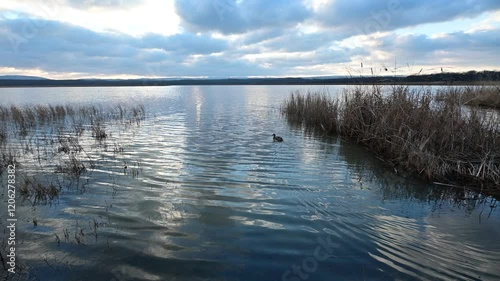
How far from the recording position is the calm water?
3.65 m

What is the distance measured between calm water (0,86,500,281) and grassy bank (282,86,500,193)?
0.77 meters

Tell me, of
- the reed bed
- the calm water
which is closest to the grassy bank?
the calm water

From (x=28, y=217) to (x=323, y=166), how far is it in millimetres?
6851

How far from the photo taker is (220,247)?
409 centimetres

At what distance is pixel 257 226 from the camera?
4734 mm

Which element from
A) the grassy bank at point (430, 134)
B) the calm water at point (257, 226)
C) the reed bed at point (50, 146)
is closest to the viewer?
the calm water at point (257, 226)

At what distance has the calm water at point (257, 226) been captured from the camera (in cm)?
365

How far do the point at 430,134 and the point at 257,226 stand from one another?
238 inches

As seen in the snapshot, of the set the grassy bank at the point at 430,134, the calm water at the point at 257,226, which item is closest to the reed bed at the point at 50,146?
the calm water at the point at 257,226

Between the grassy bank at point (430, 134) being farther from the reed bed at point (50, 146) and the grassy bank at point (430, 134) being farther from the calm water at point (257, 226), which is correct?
the reed bed at point (50, 146)

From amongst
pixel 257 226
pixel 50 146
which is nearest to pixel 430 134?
pixel 257 226

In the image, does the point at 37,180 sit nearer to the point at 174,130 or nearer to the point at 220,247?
the point at 220,247

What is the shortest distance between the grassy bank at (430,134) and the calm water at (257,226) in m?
0.77

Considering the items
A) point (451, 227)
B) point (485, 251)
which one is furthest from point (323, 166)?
point (485, 251)
